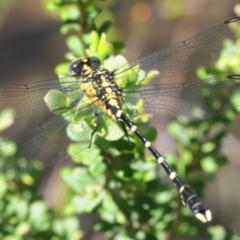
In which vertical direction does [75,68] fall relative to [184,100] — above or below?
above

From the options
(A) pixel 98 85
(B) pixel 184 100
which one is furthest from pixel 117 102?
(B) pixel 184 100

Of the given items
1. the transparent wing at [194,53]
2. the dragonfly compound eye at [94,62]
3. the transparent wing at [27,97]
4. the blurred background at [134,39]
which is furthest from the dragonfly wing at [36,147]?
the blurred background at [134,39]

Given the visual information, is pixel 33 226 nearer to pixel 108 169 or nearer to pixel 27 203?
pixel 27 203

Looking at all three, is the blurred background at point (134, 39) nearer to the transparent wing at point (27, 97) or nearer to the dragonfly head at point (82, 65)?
the transparent wing at point (27, 97)

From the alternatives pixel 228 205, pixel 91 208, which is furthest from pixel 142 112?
pixel 228 205

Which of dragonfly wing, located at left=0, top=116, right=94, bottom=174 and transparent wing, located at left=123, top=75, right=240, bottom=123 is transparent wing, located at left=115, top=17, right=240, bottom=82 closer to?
transparent wing, located at left=123, top=75, right=240, bottom=123

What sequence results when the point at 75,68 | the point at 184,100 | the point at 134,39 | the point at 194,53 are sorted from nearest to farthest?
the point at 75,68
the point at 184,100
the point at 194,53
the point at 134,39

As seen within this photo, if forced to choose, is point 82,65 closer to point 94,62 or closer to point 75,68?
point 75,68
